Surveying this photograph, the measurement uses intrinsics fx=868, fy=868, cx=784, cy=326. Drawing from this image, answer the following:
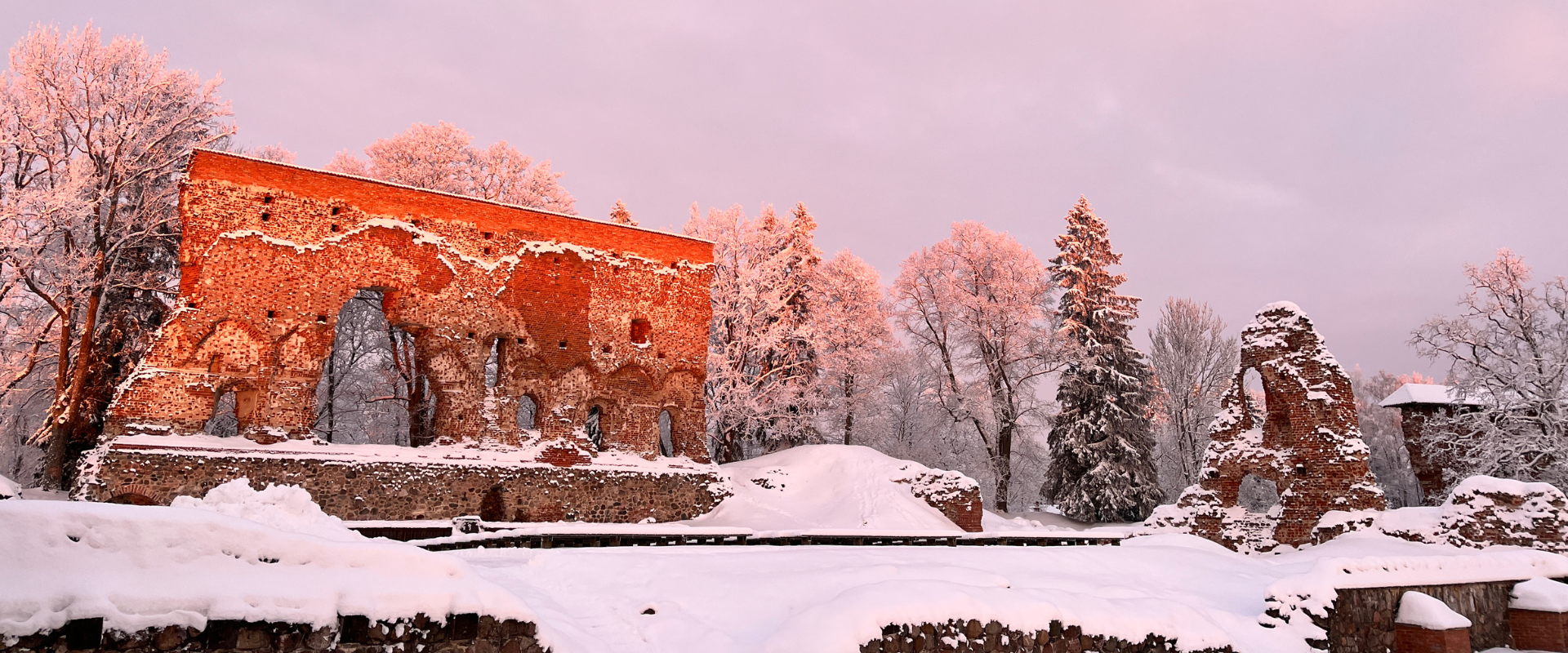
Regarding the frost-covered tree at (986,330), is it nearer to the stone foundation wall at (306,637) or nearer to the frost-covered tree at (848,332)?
the frost-covered tree at (848,332)

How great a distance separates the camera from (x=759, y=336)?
27.8 meters

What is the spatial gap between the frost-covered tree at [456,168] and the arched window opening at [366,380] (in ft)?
13.6

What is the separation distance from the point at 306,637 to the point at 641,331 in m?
17.6

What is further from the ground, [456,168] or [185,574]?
[456,168]

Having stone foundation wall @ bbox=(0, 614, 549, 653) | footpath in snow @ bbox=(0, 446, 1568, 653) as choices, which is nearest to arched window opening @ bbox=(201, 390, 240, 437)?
footpath in snow @ bbox=(0, 446, 1568, 653)

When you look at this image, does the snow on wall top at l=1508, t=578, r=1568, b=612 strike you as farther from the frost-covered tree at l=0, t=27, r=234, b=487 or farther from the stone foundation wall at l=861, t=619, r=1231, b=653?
the frost-covered tree at l=0, t=27, r=234, b=487

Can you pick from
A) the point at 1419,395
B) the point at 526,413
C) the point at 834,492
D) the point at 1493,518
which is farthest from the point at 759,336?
the point at 1419,395

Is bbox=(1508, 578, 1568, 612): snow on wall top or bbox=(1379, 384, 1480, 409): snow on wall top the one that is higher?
bbox=(1379, 384, 1480, 409): snow on wall top

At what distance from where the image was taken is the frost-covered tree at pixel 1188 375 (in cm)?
3269

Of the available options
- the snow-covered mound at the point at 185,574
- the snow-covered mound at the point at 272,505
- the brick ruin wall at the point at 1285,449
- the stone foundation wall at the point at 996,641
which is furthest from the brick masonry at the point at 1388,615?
the snow-covered mound at the point at 272,505

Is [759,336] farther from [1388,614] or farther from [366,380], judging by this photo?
[1388,614]

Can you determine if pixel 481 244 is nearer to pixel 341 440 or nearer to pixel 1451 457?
pixel 341 440

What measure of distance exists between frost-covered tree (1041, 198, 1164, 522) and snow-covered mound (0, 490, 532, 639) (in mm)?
27436

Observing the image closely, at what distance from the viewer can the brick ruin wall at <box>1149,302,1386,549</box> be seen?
19.3 meters
